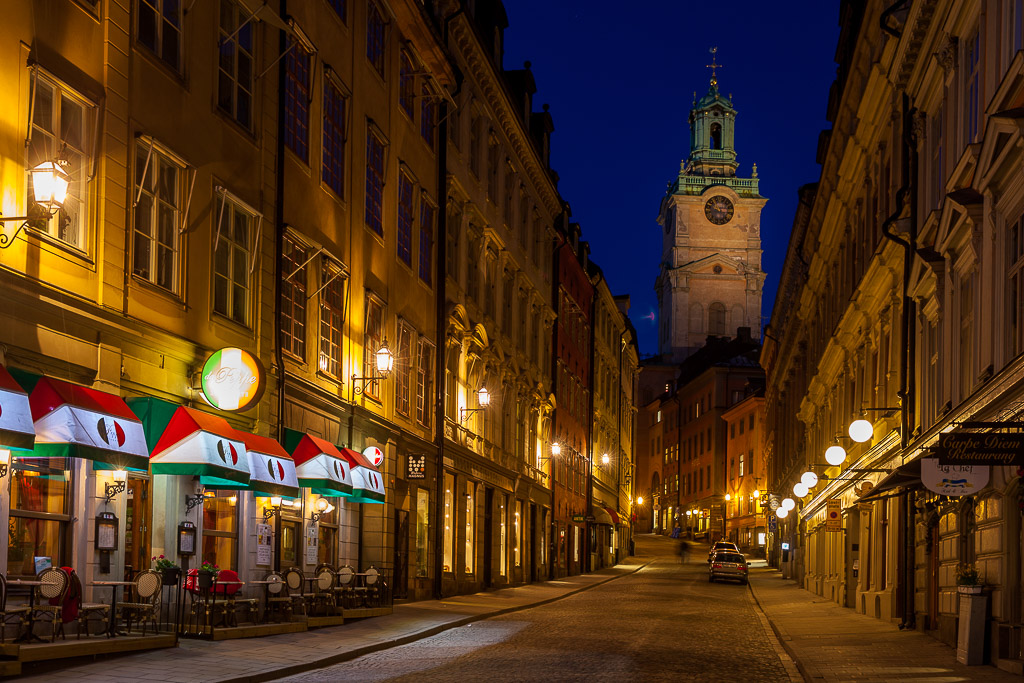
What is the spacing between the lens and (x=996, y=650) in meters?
17.5

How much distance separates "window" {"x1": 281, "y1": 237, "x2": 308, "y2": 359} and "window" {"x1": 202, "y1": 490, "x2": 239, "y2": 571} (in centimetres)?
318

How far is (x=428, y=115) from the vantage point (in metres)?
34.0

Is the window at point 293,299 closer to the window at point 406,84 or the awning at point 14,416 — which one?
the window at point 406,84

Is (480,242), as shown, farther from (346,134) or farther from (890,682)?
(890,682)

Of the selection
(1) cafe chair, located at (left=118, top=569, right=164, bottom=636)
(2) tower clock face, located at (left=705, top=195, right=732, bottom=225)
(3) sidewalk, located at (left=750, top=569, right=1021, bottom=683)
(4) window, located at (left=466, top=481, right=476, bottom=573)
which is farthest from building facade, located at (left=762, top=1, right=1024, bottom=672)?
(2) tower clock face, located at (left=705, top=195, right=732, bottom=225)

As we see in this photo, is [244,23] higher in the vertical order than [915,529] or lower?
higher

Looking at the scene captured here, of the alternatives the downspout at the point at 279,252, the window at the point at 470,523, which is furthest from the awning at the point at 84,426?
the window at the point at 470,523

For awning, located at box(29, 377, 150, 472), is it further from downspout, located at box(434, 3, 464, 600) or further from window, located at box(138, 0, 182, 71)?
downspout, located at box(434, 3, 464, 600)

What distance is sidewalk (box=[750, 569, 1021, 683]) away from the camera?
16906 mm

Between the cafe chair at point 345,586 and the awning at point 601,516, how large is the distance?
Answer: 4029 centimetres

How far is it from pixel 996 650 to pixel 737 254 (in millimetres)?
110731

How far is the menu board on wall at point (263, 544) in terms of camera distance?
71.6ft

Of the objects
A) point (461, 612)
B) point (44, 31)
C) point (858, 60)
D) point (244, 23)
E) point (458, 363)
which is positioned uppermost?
point (858, 60)

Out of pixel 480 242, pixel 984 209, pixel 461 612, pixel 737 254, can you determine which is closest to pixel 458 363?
pixel 480 242
